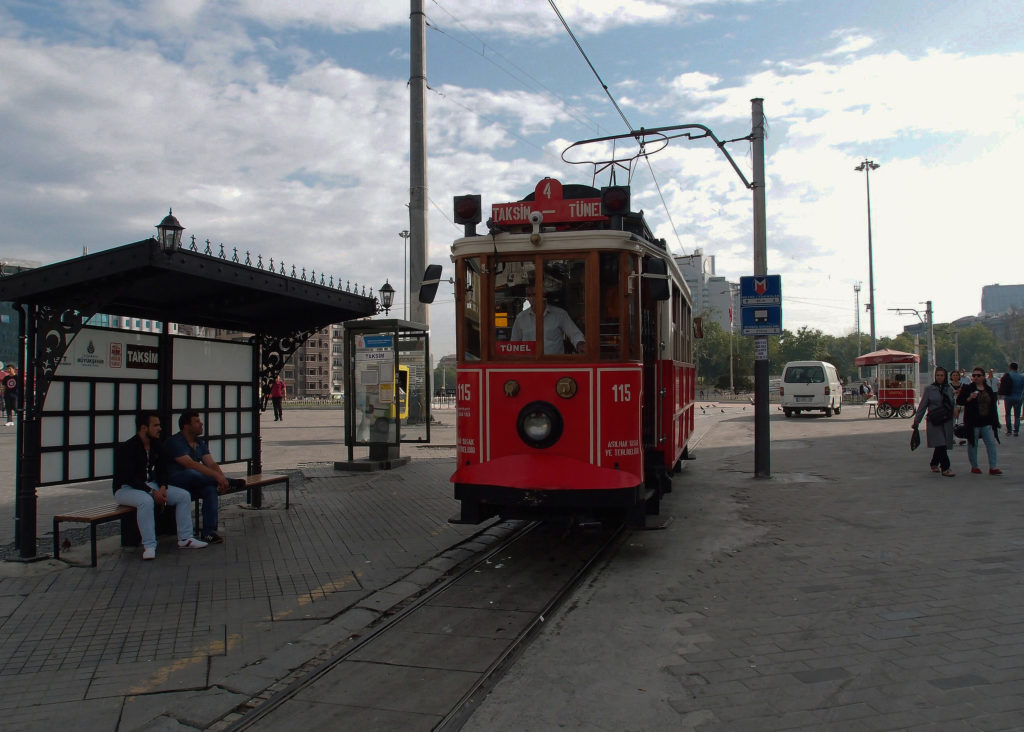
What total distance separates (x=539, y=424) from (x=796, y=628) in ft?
9.11

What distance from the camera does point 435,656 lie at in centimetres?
486

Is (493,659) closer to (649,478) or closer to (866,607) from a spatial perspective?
(866,607)

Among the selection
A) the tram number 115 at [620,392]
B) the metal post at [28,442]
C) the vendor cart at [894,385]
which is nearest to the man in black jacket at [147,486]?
the metal post at [28,442]

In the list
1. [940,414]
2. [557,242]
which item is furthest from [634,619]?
[940,414]

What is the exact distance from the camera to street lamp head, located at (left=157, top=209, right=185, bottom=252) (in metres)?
6.46

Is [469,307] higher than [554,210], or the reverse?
[554,210]

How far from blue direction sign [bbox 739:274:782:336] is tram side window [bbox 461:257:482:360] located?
667 centimetres

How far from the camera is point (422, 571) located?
688 centimetres

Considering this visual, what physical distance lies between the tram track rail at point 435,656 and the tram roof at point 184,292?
3.59 meters

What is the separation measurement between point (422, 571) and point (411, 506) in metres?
3.28

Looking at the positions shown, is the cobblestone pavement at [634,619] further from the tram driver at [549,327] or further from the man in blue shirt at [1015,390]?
the man in blue shirt at [1015,390]

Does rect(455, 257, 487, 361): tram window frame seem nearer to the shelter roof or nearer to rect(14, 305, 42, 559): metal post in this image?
rect(14, 305, 42, 559): metal post

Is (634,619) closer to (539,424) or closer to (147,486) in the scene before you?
(539,424)

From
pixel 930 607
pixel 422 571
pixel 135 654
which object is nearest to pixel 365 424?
pixel 422 571
